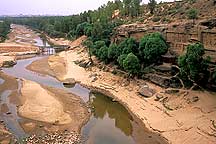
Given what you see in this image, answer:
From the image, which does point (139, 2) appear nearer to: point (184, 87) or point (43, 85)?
point (43, 85)

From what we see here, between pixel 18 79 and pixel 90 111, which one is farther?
pixel 18 79

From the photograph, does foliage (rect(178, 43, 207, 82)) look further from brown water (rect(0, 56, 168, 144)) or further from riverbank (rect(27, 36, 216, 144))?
brown water (rect(0, 56, 168, 144))

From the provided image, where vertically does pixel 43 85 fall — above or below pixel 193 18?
below

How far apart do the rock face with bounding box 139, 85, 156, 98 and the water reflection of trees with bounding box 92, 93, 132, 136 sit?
4.52 meters

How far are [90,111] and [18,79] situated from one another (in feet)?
92.1

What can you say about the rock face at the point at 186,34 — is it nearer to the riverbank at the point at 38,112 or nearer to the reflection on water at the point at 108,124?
the reflection on water at the point at 108,124

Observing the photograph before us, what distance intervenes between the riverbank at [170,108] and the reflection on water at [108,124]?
1.85 metres

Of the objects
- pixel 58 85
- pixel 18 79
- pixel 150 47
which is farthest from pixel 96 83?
pixel 18 79

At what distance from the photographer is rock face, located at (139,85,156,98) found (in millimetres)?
54719

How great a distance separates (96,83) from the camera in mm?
67688

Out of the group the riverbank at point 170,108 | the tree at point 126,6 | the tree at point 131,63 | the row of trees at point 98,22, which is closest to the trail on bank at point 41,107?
the riverbank at point 170,108

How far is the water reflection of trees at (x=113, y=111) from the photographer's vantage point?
47250mm

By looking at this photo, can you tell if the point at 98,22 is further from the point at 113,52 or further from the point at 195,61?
the point at 195,61

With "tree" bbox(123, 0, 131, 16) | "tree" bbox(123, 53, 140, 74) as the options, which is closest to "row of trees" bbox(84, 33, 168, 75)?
"tree" bbox(123, 53, 140, 74)
